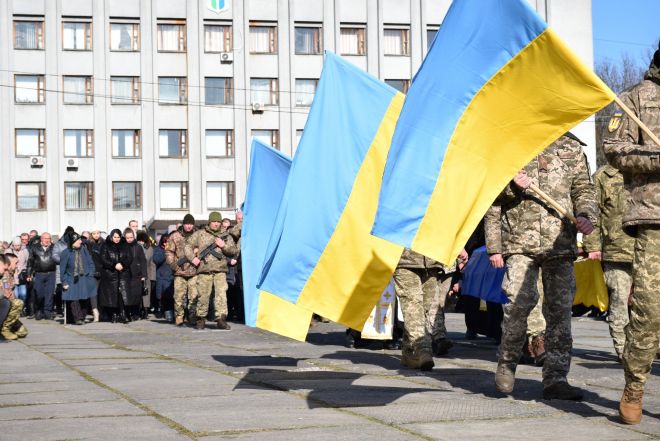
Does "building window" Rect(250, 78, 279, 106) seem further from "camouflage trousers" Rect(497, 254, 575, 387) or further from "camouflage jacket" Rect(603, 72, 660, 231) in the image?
"camouflage jacket" Rect(603, 72, 660, 231)

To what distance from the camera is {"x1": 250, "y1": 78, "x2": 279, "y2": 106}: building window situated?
57094 millimetres

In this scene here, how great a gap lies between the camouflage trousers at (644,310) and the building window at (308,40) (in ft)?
170

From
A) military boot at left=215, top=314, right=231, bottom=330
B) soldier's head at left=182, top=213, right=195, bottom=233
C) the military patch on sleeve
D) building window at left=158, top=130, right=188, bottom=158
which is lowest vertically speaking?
military boot at left=215, top=314, right=231, bottom=330

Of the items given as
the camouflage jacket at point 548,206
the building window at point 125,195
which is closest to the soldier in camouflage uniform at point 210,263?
the camouflage jacket at point 548,206

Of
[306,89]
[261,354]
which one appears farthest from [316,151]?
[306,89]

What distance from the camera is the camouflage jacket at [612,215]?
10.8 m

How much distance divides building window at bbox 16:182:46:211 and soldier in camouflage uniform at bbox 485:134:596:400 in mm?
49513

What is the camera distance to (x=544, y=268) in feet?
26.9

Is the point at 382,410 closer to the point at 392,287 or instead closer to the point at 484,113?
the point at 484,113

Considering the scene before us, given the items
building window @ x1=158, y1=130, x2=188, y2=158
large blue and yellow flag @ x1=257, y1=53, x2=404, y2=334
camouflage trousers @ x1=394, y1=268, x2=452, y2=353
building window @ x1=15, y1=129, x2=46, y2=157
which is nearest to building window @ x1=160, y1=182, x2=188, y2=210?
building window @ x1=158, y1=130, x2=188, y2=158

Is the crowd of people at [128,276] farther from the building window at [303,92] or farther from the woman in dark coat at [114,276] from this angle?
the building window at [303,92]

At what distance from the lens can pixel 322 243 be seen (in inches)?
345

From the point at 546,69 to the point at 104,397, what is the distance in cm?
397

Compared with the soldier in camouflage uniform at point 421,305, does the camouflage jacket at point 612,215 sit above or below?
above
